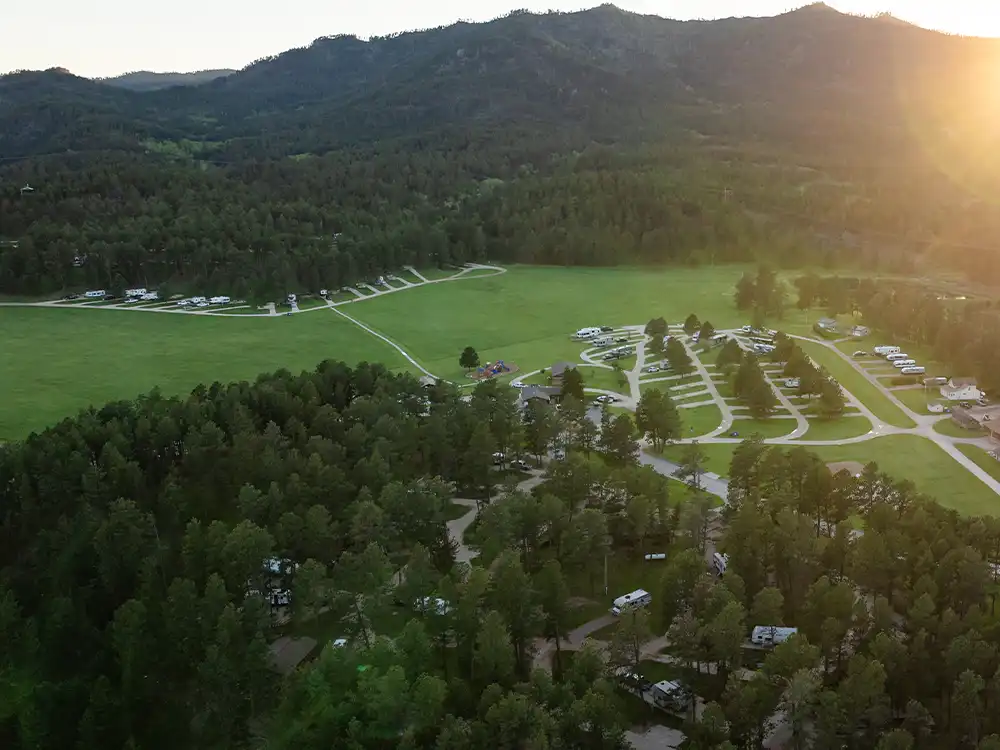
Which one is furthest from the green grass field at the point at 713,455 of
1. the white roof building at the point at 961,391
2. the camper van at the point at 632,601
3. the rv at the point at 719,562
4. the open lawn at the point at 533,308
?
the open lawn at the point at 533,308

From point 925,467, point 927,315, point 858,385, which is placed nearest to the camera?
point 925,467

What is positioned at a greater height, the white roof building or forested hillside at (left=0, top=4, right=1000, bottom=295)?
forested hillside at (left=0, top=4, right=1000, bottom=295)

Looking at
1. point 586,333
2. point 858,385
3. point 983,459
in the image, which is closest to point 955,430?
point 983,459

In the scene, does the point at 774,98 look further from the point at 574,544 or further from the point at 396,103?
the point at 574,544

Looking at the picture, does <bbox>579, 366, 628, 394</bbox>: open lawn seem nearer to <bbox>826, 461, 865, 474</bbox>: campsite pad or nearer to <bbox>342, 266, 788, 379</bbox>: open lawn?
<bbox>342, 266, 788, 379</bbox>: open lawn

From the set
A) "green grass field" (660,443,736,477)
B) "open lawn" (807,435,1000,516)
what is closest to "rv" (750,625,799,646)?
"green grass field" (660,443,736,477)

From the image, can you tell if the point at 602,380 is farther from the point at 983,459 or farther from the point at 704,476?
the point at 983,459

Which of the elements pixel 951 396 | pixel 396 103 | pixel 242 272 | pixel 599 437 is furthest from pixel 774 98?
pixel 599 437
